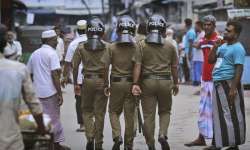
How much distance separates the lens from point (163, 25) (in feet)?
34.9

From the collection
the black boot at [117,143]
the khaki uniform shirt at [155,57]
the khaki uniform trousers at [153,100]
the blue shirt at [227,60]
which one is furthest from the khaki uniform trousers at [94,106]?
the blue shirt at [227,60]

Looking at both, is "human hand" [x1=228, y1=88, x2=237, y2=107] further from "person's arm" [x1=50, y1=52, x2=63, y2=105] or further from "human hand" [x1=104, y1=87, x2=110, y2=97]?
"person's arm" [x1=50, y1=52, x2=63, y2=105]

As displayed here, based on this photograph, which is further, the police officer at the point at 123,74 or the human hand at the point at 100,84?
the human hand at the point at 100,84

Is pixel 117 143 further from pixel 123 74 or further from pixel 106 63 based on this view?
pixel 106 63

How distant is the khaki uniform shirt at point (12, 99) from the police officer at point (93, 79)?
4145 mm

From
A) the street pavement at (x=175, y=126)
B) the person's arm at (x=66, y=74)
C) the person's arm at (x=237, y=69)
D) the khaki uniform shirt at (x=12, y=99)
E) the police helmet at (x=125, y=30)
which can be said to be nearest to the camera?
the khaki uniform shirt at (x=12, y=99)

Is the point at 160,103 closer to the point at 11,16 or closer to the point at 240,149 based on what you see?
Result: the point at 240,149

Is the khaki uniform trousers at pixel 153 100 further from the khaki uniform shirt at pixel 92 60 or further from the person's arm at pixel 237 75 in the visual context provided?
the person's arm at pixel 237 75

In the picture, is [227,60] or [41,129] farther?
[227,60]

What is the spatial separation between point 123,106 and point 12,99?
4.31 metres

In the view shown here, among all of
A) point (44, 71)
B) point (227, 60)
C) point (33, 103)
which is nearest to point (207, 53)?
point (227, 60)

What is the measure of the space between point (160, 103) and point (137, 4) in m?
43.0

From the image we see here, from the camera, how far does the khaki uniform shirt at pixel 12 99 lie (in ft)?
22.0

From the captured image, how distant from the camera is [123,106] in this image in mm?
10984
